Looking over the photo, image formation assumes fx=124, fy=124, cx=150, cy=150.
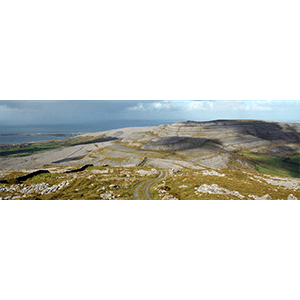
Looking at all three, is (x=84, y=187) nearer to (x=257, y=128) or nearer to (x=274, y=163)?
(x=274, y=163)

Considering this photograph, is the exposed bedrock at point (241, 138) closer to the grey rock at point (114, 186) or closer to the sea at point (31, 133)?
the grey rock at point (114, 186)

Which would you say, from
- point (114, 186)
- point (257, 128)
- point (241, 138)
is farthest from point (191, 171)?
point (257, 128)

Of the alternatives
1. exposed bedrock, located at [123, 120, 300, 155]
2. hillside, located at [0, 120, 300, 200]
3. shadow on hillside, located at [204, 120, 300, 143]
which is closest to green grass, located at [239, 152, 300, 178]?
hillside, located at [0, 120, 300, 200]

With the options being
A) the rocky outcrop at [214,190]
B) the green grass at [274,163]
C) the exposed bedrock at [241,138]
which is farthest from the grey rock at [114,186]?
the exposed bedrock at [241,138]

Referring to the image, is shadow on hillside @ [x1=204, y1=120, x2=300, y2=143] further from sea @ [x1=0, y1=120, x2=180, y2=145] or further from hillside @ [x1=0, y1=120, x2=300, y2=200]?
sea @ [x1=0, y1=120, x2=180, y2=145]

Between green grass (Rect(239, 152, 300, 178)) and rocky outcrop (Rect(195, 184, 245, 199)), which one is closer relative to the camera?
rocky outcrop (Rect(195, 184, 245, 199))

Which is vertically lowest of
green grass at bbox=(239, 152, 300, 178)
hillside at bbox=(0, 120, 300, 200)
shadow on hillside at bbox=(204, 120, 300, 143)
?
green grass at bbox=(239, 152, 300, 178)
